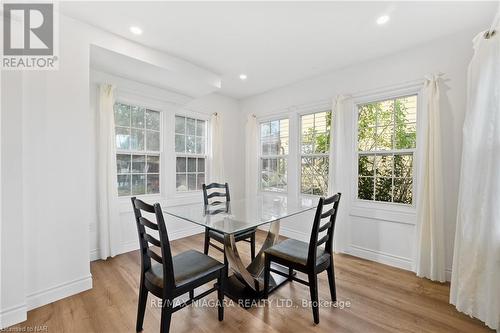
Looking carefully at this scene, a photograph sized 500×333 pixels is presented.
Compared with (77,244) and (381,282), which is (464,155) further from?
(77,244)

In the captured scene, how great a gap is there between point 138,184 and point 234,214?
191 cm

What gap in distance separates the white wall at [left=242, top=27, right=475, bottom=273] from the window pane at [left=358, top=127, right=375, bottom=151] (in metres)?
0.15

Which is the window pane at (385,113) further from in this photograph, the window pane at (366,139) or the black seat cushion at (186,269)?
the black seat cushion at (186,269)

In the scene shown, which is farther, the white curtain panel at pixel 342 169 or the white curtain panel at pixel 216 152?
the white curtain panel at pixel 216 152

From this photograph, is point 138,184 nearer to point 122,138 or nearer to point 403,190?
point 122,138

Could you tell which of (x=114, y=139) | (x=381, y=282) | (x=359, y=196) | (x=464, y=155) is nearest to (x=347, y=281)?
(x=381, y=282)

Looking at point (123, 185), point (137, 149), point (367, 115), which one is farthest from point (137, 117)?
point (367, 115)

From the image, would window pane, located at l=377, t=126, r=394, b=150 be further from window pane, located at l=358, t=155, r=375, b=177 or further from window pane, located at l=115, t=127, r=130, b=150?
window pane, located at l=115, t=127, r=130, b=150

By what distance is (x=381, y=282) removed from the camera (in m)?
2.33

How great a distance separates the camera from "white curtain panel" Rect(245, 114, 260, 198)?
14.0 feet

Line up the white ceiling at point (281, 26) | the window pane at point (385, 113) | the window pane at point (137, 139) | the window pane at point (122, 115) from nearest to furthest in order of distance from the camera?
the white ceiling at point (281, 26) < the window pane at point (385, 113) < the window pane at point (122, 115) < the window pane at point (137, 139)

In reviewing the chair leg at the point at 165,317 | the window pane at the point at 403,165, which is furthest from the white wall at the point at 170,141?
the window pane at the point at 403,165

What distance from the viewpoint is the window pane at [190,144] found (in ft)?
12.9

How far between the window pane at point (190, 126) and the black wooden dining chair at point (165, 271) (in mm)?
2592
